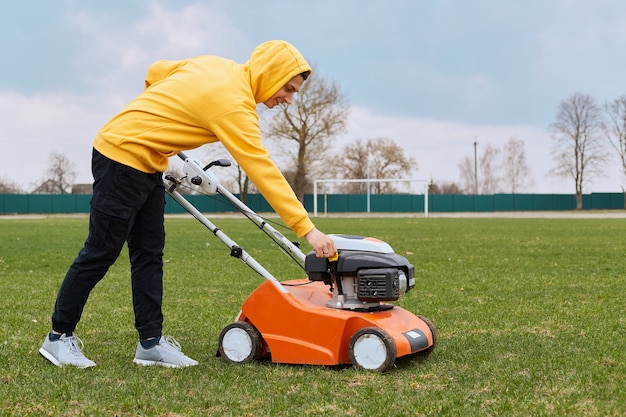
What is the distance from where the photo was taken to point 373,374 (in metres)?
3.66

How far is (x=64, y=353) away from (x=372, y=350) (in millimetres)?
1621

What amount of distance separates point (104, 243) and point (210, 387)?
93 cm

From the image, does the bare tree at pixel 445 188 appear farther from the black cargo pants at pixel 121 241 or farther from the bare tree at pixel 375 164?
the black cargo pants at pixel 121 241

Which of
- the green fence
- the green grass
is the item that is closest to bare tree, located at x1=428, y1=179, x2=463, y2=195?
the green fence

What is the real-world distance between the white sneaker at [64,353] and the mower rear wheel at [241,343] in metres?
0.70

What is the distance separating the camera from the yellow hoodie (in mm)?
3561

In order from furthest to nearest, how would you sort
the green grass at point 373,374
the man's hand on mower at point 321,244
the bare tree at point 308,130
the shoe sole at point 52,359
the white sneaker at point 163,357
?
the bare tree at point 308,130, the white sneaker at point 163,357, the shoe sole at point 52,359, the man's hand on mower at point 321,244, the green grass at point 373,374

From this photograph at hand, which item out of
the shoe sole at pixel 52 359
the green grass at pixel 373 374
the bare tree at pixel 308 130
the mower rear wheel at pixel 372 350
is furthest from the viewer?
the bare tree at pixel 308 130

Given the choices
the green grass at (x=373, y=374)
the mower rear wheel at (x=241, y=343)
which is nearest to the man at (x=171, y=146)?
the mower rear wheel at (x=241, y=343)

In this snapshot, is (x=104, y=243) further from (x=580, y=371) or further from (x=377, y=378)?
(x=580, y=371)

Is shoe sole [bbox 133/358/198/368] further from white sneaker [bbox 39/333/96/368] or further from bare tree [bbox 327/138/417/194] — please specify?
bare tree [bbox 327/138/417/194]

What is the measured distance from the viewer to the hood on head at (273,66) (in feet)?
11.9

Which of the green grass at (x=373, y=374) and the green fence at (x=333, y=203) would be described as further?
the green fence at (x=333, y=203)

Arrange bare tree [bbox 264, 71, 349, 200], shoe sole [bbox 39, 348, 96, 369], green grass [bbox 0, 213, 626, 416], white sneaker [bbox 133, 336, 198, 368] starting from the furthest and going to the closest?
bare tree [bbox 264, 71, 349, 200] < white sneaker [bbox 133, 336, 198, 368] < shoe sole [bbox 39, 348, 96, 369] < green grass [bbox 0, 213, 626, 416]
